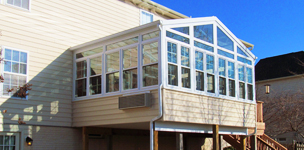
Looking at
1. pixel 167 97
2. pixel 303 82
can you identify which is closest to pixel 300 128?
pixel 303 82

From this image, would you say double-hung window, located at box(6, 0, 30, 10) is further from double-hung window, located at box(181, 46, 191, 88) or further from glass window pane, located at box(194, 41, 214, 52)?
glass window pane, located at box(194, 41, 214, 52)

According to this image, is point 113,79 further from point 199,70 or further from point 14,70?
point 14,70

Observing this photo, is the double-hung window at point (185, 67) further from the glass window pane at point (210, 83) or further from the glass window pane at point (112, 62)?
the glass window pane at point (112, 62)

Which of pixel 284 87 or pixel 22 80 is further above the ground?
pixel 284 87

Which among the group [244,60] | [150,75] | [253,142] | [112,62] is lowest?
[253,142]

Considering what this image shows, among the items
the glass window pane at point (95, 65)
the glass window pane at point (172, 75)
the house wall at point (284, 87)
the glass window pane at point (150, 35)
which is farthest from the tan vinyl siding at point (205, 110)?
the house wall at point (284, 87)

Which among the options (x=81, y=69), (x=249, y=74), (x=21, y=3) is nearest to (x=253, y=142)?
(x=249, y=74)

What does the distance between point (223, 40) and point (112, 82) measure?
14.3 feet

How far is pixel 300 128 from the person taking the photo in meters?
21.5

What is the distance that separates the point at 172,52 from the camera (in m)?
10.3

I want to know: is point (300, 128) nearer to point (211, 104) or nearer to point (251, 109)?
point (251, 109)

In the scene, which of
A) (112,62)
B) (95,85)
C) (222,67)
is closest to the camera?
(112,62)

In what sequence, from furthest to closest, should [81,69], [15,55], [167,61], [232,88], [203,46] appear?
[232,88] → [81,69] → [203,46] → [15,55] → [167,61]

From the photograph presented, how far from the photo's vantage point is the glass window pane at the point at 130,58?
1069 centimetres
